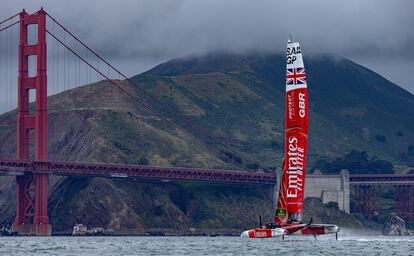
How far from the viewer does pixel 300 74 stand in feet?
336

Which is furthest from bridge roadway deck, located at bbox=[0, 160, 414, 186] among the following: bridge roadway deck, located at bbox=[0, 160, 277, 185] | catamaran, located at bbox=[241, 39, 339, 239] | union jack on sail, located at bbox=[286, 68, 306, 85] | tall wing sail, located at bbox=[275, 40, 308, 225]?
union jack on sail, located at bbox=[286, 68, 306, 85]

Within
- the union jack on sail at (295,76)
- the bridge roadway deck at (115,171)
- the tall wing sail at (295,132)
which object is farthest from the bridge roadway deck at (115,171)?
the union jack on sail at (295,76)

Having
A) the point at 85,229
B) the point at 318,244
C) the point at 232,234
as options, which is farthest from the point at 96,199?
the point at 318,244

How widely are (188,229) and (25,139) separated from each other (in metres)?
34.7

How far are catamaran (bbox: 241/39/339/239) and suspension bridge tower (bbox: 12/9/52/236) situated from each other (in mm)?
65598

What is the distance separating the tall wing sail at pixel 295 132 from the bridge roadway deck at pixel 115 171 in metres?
67.4

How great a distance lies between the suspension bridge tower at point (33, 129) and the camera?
168 m

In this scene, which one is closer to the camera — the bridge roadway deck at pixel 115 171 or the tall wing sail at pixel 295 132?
the tall wing sail at pixel 295 132

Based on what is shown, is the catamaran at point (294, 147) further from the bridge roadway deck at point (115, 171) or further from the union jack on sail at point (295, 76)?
the bridge roadway deck at point (115, 171)

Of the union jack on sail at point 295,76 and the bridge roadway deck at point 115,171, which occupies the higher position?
the union jack on sail at point 295,76

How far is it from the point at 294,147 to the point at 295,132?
120 cm

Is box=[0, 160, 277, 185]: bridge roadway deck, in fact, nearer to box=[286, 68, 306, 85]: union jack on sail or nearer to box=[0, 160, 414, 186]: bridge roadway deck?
box=[0, 160, 414, 186]: bridge roadway deck

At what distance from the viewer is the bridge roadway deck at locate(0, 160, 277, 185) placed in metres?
167

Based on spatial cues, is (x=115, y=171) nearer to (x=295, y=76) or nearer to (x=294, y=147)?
(x=294, y=147)
